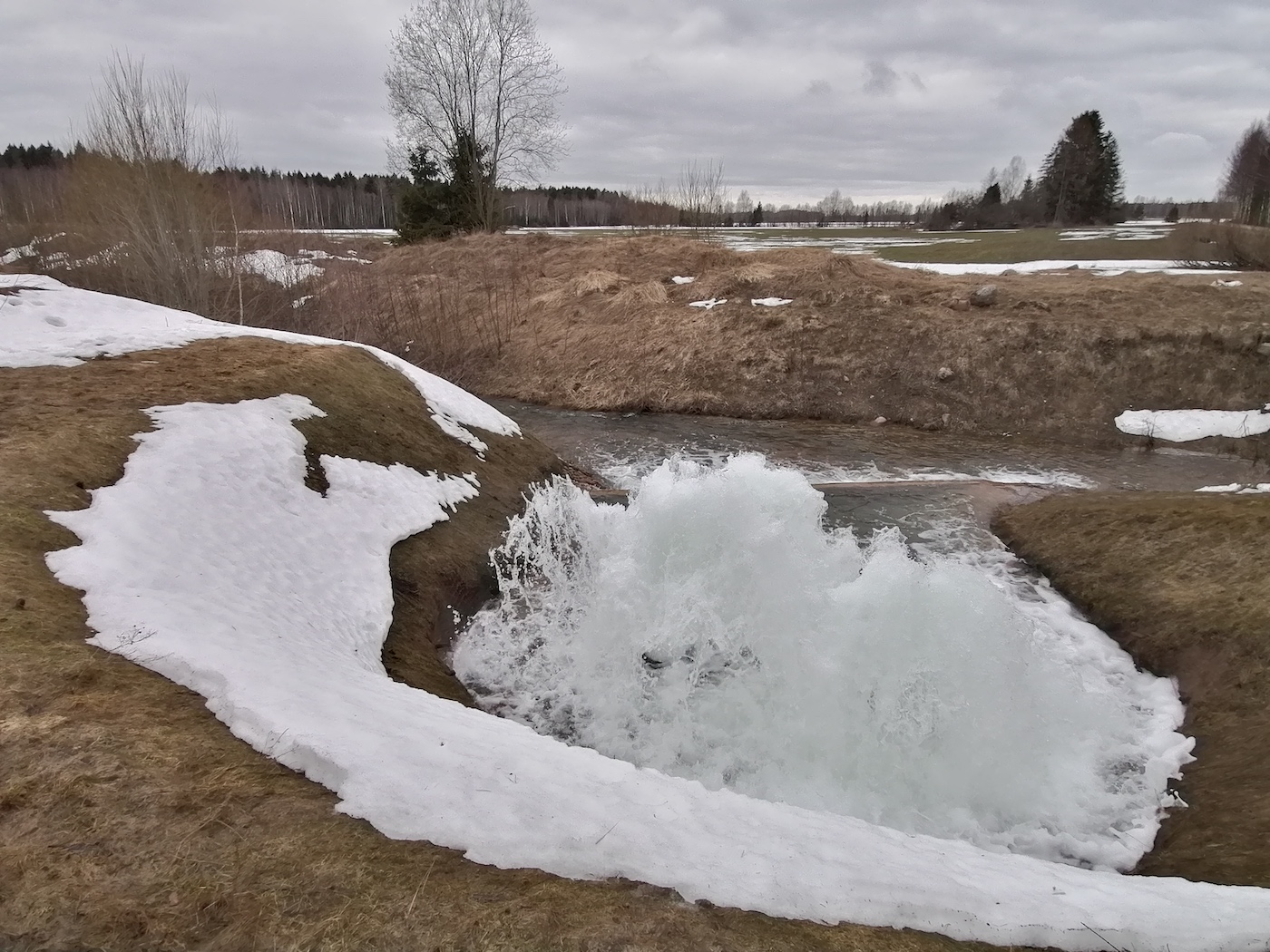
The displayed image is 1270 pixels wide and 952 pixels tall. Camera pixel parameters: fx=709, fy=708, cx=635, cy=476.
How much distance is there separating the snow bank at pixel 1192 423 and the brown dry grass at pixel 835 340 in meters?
0.33

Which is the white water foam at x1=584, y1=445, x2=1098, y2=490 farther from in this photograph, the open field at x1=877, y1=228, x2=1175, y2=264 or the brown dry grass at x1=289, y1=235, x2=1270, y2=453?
the open field at x1=877, y1=228, x2=1175, y2=264

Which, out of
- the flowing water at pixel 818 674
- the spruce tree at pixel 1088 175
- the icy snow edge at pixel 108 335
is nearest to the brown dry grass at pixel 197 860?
the flowing water at pixel 818 674

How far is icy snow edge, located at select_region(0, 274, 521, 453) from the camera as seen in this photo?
8.66 m

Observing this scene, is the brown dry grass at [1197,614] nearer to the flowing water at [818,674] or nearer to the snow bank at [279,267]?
the flowing water at [818,674]

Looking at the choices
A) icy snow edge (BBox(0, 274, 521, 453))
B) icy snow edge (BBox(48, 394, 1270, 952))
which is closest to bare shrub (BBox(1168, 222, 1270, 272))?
icy snow edge (BBox(0, 274, 521, 453))

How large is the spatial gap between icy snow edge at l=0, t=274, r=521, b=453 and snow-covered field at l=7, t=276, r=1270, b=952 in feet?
8.61

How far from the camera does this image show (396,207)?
1460 inches

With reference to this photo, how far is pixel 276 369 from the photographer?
9.19 m

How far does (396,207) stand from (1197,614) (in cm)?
3841

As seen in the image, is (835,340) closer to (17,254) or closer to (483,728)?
(483,728)

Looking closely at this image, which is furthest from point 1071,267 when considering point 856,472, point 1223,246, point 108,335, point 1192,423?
point 108,335

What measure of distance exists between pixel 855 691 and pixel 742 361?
14117 mm

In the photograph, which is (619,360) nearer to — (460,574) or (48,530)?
(460,574)

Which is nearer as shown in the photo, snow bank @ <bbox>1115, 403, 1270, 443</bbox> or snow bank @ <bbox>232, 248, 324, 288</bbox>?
snow bank @ <bbox>1115, 403, 1270, 443</bbox>
